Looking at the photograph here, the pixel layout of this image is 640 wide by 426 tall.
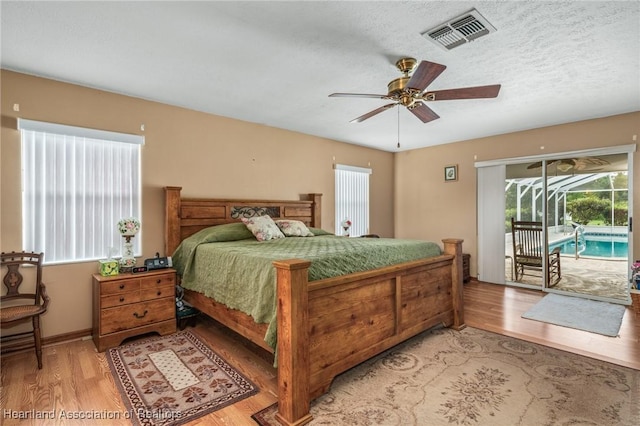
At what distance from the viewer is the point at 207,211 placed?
3979 millimetres

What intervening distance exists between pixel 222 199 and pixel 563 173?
202 inches

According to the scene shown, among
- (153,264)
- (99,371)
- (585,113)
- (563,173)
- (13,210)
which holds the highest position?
(585,113)

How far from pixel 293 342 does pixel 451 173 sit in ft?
16.5

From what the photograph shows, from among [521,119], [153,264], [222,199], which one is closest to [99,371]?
[153,264]

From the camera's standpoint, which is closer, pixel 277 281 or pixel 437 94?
pixel 277 281

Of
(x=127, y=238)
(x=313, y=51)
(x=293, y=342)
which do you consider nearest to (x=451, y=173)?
(x=313, y=51)

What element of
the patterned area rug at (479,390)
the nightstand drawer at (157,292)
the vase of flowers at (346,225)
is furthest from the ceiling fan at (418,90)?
the vase of flowers at (346,225)

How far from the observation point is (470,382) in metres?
2.29

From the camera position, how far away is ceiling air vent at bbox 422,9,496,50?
207 cm

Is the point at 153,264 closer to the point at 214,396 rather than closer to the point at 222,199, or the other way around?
the point at 222,199

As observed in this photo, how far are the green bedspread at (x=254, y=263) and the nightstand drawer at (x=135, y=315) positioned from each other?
29cm

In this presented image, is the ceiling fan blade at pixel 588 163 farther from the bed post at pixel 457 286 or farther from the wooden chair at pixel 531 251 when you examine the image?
the bed post at pixel 457 286

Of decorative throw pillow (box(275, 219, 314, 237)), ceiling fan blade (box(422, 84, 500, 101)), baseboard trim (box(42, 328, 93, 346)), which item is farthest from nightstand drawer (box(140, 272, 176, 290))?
ceiling fan blade (box(422, 84, 500, 101))

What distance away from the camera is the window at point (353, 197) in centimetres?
572
